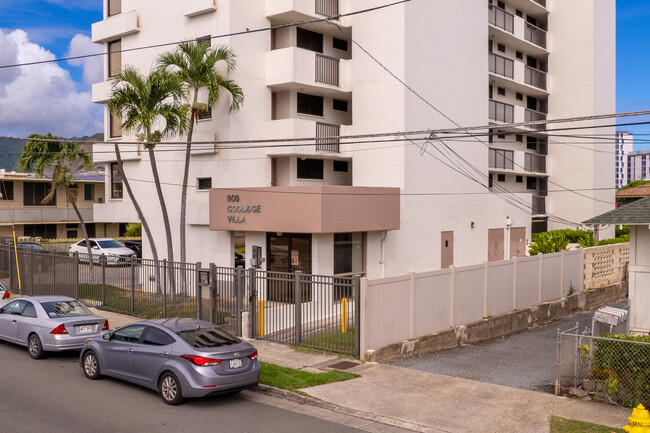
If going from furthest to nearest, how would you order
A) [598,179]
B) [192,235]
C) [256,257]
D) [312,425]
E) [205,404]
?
1. [598,179]
2. [192,235]
3. [256,257]
4. [205,404]
5. [312,425]

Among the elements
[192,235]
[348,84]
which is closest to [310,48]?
[348,84]

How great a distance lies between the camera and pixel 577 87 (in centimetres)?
4069

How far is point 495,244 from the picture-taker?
32938 millimetres

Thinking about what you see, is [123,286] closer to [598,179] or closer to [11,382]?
[11,382]

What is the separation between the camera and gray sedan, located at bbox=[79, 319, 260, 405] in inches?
449

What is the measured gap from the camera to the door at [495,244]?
3259 centimetres

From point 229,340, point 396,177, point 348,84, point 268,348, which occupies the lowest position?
point 268,348

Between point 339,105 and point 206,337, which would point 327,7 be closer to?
point 339,105

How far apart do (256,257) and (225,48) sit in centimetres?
870

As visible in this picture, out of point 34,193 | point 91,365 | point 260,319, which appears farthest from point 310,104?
point 34,193

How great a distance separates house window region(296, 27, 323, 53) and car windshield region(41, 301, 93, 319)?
50.8 ft

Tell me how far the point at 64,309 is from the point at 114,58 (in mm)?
17871

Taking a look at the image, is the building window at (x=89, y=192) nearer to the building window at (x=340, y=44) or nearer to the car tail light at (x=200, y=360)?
the building window at (x=340, y=44)

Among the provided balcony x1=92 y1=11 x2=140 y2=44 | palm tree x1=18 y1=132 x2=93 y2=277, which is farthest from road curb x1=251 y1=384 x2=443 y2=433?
balcony x1=92 y1=11 x2=140 y2=44
